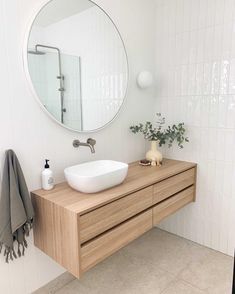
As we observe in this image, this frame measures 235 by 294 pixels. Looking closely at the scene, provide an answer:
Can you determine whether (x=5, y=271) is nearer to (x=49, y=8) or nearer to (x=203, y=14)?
(x=49, y=8)

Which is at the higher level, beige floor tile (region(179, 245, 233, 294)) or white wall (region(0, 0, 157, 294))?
white wall (region(0, 0, 157, 294))

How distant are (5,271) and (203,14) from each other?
242 cm

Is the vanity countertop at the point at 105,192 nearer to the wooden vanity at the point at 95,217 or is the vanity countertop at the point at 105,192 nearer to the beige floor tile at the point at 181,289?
the wooden vanity at the point at 95,217

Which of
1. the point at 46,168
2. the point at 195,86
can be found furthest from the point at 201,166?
the point at 46,168

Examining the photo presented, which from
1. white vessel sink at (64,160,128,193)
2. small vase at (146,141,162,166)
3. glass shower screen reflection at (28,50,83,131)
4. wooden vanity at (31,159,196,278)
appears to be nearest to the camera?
wooden vanity at (31,159,196,278)

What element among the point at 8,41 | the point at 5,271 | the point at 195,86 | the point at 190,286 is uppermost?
the point at 8,41

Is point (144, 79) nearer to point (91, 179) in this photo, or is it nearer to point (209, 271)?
point (91, 179)

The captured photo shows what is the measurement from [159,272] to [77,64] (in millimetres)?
1733

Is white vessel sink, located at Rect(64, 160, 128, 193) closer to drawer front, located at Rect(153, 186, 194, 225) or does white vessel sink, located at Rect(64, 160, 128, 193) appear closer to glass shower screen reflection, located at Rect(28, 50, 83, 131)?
glass shower screen reflection, located at Rect(28, 50, 83, 131)

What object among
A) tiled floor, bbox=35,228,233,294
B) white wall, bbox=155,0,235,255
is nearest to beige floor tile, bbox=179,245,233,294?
tiled floor, bbox=35,228,233,294

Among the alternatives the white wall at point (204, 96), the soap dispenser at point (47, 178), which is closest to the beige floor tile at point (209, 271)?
the white wall at point (204, 96)

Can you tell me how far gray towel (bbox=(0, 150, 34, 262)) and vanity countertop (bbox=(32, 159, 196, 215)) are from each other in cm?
13

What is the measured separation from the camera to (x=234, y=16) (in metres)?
1.93

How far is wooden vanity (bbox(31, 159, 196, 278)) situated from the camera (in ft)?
4.44
